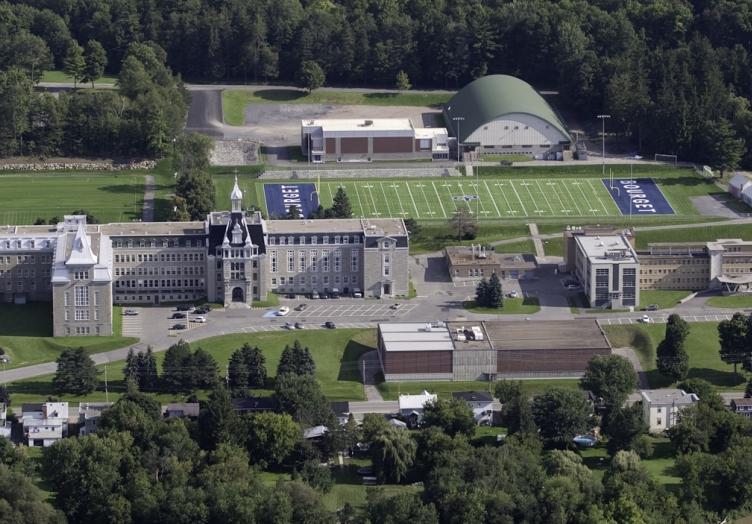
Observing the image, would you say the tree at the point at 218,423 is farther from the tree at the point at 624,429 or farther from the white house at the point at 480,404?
the tree at the point at 624,429

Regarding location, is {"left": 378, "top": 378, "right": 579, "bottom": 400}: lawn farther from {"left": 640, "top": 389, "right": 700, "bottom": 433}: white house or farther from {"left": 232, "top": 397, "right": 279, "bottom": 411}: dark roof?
{"left": 232, "top": 397, "right": 279, "bottom": 411}: dark roof

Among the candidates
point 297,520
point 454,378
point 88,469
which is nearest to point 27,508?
point 88,469

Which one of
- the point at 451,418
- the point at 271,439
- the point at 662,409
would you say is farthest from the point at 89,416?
the point at 662,409

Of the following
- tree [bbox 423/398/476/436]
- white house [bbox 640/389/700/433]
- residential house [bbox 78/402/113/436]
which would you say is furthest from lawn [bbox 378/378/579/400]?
residential house [bbox 78/402/113/436]

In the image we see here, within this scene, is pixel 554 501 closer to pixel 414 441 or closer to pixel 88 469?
pixel 414 441

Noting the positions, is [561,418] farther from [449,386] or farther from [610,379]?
[449,386]

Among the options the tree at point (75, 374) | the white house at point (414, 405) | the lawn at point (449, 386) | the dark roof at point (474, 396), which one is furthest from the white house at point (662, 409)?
the tree at point (75, 374)

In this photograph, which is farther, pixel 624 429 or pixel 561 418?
pixel 561 418
